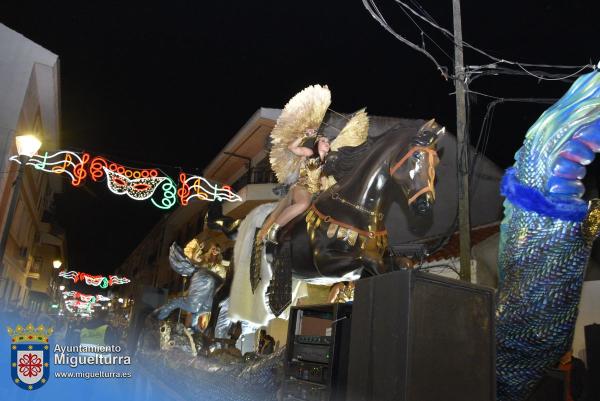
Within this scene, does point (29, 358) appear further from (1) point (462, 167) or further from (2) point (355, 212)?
(1) point (462, 167)

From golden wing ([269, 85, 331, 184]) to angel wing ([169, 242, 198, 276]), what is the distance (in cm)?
208

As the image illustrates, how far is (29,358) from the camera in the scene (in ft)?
13.8

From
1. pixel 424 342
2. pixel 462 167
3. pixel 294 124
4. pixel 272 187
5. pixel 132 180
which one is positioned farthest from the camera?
pixel 272 187

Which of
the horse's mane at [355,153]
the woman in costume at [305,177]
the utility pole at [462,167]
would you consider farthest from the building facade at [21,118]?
the utility pole at [462,167]

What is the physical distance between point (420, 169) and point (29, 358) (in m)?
3.94

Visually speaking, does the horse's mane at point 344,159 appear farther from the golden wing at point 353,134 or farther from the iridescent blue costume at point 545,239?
the iridescent blue costume at point 545,239

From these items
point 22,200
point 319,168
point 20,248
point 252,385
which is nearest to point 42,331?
point 252,385

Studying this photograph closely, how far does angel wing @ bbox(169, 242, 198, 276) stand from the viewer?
20.9 feet

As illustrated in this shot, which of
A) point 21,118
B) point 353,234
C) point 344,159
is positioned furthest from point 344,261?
point 21,118

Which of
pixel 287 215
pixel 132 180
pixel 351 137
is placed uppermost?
pixel 132 180

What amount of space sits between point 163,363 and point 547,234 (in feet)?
17.0

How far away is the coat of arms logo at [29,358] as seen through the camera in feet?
13.6

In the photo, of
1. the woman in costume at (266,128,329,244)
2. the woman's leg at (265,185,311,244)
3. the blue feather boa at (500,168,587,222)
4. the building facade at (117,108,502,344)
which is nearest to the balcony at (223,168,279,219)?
the building facade at (117,108,502,344)

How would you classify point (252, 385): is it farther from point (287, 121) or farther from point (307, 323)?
point (287, 121)
